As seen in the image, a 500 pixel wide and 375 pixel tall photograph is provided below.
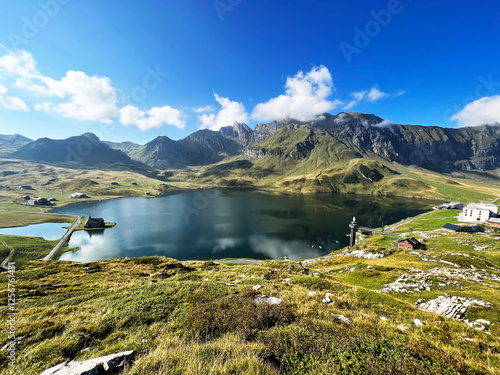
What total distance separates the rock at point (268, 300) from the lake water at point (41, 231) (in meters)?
123

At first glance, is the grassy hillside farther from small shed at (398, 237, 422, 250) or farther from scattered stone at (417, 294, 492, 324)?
small shed at (398, 237, 422, 250)

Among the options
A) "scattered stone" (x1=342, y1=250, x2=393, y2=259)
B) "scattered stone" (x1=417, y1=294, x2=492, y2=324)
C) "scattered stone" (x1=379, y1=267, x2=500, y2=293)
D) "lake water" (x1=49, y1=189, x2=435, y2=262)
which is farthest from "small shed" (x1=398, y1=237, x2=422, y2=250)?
"scattered stone" (x1=417, y1=294, x2=492, y2=324)

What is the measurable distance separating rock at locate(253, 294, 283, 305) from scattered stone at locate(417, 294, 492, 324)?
52.3ft

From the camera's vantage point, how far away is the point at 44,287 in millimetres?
19609

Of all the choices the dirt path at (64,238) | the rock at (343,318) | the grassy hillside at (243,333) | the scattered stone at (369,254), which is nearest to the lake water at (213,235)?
the dirt path at (64,238)

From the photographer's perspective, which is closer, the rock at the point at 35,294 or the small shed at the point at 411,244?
the rock at the point at 35,294

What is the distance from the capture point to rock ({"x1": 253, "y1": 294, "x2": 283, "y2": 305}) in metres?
13.2

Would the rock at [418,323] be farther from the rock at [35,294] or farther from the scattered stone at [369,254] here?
the scattered stone at [369,254]

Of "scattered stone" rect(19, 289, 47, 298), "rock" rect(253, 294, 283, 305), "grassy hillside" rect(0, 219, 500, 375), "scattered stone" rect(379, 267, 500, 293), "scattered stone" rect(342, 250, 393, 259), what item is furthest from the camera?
"scattered stone" rect(342, 250, 393, 259)

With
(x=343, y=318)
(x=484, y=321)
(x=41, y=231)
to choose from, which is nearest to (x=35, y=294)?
(x=343, y=318)

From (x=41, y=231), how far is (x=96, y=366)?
146 metres

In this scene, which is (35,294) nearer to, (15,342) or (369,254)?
(15,342)

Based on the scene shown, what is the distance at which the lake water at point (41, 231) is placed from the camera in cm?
9581

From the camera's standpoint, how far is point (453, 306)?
711 inches
